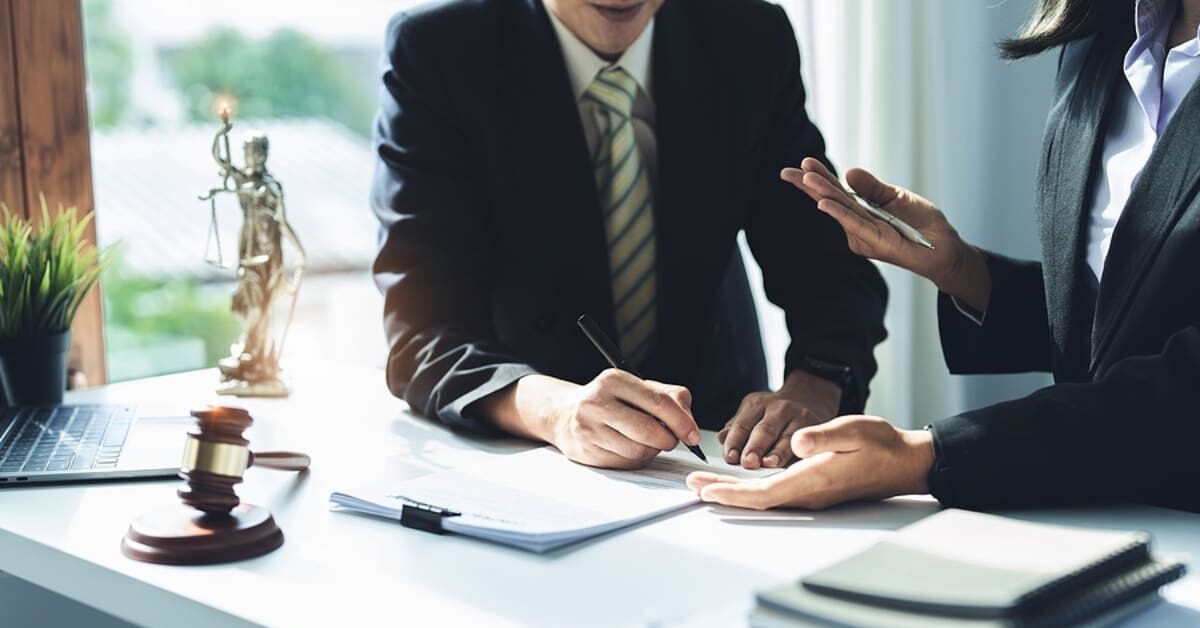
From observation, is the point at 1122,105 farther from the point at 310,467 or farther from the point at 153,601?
the point at 153,601

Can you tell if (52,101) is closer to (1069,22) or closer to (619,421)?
(619,421)

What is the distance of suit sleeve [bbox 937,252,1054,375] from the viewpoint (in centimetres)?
156

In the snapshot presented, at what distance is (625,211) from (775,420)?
501 millimetres

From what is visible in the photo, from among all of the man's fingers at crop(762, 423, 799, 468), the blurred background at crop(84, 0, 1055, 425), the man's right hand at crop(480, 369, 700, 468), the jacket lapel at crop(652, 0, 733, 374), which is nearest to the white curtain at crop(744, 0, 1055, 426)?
the blurred background at crop(84, 0, 1055, 425)

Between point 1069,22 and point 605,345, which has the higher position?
point 1069,22

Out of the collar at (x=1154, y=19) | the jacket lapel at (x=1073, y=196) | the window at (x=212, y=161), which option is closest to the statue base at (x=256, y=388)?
the window at (x=212, y=161)

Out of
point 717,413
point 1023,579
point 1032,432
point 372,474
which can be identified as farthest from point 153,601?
point 717,413

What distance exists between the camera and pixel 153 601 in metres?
1.01

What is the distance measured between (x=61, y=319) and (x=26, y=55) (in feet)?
1.92

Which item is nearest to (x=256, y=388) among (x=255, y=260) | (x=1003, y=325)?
(x=255, y=260)

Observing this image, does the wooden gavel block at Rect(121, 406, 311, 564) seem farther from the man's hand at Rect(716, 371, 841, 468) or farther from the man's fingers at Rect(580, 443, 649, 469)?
the man's hand at Rect(716, 371, 841, 468)

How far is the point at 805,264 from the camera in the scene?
6.01 feet

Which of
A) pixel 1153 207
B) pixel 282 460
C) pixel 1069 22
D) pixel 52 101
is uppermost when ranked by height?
pixel 1069 22

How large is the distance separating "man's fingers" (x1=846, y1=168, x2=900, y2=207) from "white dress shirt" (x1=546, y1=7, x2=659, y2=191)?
1.29 ft
